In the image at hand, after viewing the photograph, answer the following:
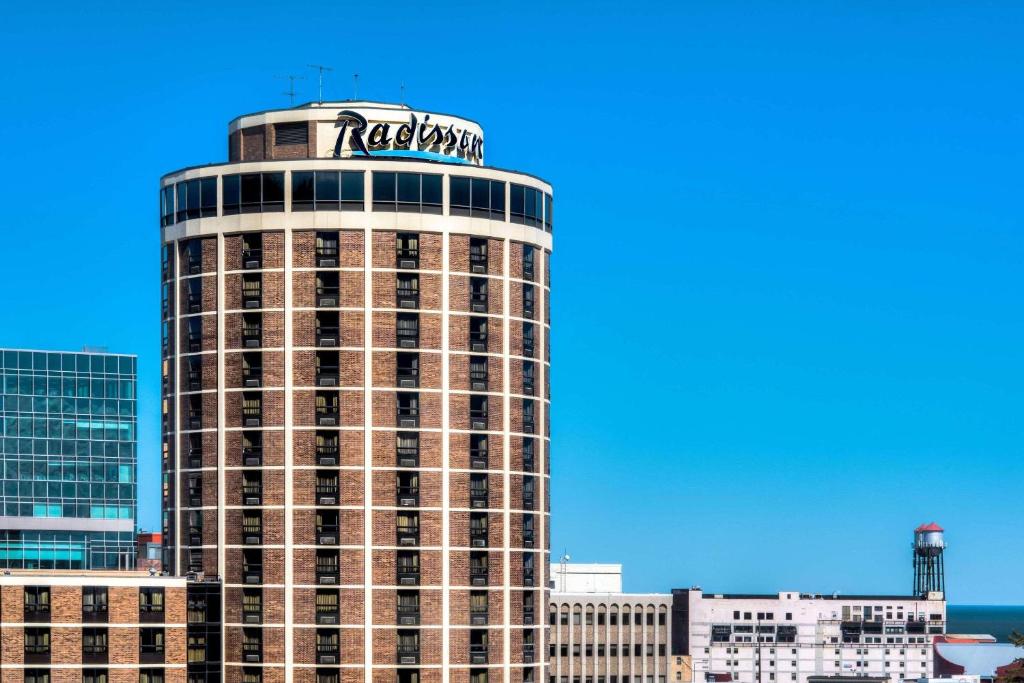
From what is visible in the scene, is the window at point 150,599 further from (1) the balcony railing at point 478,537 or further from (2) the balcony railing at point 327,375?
(1) the balcony railing at point 478,537

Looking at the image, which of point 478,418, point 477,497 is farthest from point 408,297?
point 477,497

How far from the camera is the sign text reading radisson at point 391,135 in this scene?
183m

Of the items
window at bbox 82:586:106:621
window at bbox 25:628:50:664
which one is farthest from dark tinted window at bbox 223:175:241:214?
window at bbox 25:628:50:664

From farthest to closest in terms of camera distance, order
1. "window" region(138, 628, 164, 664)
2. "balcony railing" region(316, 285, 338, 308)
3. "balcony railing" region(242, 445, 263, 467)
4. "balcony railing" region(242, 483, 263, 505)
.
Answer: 1. "balcony railing" region(316, 285, 338, 308)
2. "balcony railing" region(242, 445, 263, 467)
3. "balcony railing" region(242, 483, 263, 505)
4. "window" region(138, 628, 164, 664)

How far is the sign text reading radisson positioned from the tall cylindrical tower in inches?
Answer: 7.0

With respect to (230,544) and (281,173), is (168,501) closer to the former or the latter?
(230,544)

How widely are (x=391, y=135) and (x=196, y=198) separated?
1797 cm

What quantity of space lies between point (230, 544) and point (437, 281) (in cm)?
2877

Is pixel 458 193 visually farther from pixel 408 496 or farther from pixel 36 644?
pixel 36 644

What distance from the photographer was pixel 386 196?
7121 inches

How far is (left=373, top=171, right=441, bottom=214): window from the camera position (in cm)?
18088

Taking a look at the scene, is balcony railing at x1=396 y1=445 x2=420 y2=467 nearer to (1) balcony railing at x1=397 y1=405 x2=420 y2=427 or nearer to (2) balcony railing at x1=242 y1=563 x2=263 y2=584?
(1) balcony railing at x1=397 y1=405 x2=420 y2=427

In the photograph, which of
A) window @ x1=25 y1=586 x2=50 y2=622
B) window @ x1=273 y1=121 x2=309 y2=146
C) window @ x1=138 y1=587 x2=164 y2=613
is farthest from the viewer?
window @ x1=273 y1=121 x2=309 y2=146

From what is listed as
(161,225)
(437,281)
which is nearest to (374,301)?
(437,281)
